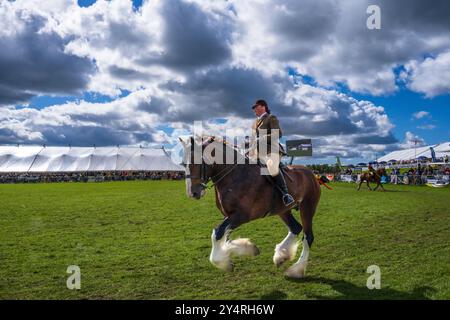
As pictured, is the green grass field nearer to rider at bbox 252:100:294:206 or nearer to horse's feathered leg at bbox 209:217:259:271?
horse's feathered leg at bbox 209:217:259:271

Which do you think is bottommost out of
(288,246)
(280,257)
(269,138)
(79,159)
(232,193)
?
(280,257)

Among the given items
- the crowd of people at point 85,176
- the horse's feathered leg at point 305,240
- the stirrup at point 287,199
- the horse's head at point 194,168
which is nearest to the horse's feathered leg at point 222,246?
the horse's head at point 194,168

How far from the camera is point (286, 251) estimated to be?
794 cm

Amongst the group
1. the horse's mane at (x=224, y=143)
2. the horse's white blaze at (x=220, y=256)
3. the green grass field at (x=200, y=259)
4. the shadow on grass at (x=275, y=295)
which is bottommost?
the shadow on grass at (x=275, y=295)

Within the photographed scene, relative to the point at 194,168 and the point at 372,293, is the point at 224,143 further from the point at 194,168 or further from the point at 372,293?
the point at 372,293

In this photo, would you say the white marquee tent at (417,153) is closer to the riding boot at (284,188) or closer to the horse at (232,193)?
the riding boot at (284,188)

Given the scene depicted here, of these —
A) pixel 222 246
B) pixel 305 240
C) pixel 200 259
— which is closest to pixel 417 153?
pixel 305 240

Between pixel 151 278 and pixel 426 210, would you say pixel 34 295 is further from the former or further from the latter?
pixel 426 210

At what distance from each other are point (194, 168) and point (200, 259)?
2.84 meters

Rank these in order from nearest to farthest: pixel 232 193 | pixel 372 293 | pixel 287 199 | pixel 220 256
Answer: pixel 372 293 → pixel 220 256 → pixel 232 193 → pixel 287 199

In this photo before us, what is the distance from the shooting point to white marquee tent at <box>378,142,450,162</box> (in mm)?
45438

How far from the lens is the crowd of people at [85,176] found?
71.1 m

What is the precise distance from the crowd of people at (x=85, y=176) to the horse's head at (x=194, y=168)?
220 ft
